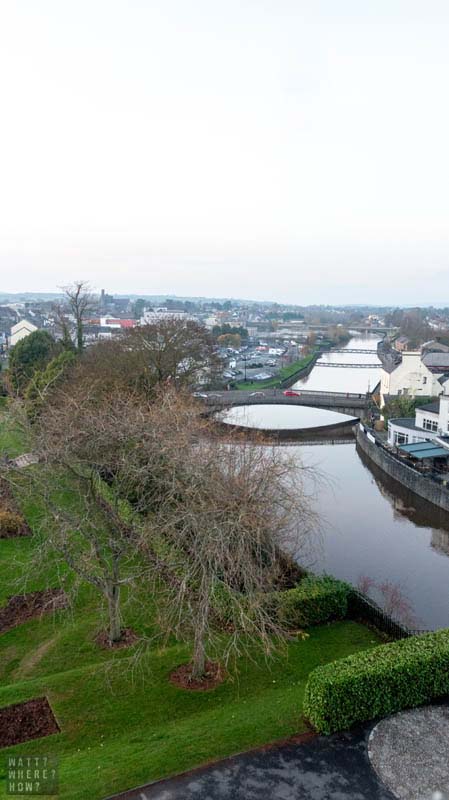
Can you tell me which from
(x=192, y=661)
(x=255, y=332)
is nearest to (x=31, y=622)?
(x=192, y=661)

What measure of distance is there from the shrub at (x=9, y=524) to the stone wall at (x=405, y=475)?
67.5 ft

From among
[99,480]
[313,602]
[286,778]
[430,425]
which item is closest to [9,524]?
[99,480]

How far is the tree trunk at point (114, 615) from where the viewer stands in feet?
46.3

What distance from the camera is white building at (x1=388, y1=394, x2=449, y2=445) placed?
3538cm

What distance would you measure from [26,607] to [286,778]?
956 cm

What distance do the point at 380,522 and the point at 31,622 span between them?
18.0 metres

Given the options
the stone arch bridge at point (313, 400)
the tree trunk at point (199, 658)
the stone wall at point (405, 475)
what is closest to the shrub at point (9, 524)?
the tree trunk at point (199, 658)

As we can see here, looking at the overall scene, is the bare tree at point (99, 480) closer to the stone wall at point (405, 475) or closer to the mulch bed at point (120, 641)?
the mulch bed at point (120, 641)

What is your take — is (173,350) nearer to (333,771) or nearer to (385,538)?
(385,538)

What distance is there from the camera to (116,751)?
34.6 ft

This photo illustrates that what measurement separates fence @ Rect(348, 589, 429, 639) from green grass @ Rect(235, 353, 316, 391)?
5100cm

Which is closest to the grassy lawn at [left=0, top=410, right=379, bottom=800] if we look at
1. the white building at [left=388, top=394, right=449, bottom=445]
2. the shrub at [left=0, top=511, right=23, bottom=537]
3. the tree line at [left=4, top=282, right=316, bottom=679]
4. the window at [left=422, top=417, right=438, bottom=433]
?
the tree line at [left=4, top=282, right=316, bottom=679]

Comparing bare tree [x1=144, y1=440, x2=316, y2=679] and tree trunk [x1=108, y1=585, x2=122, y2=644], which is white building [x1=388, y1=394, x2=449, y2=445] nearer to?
bare tree [x1=144, y1=440, x2=316, y2=679]

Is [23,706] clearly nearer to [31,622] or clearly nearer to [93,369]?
[31,622]
